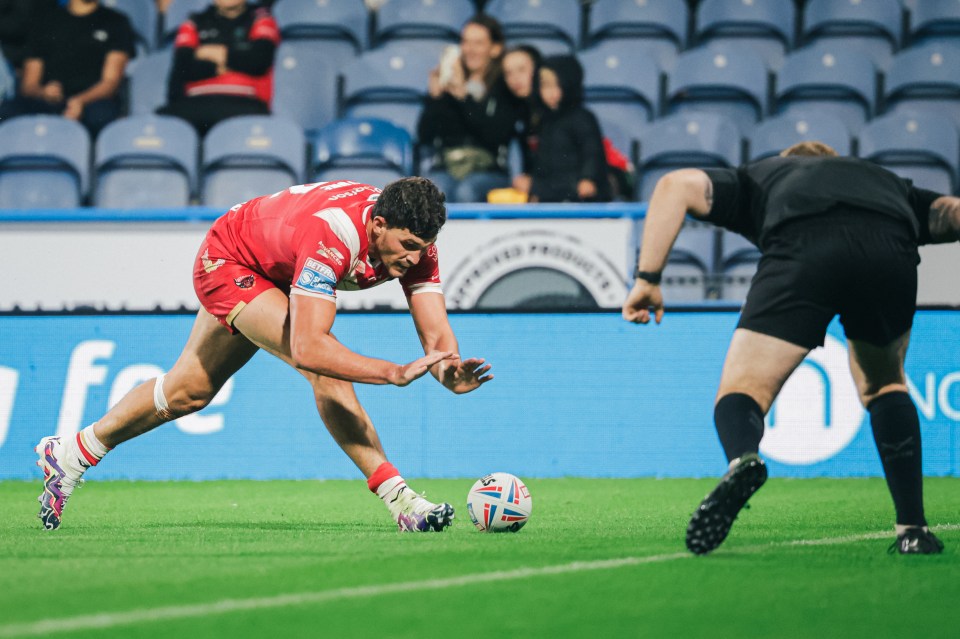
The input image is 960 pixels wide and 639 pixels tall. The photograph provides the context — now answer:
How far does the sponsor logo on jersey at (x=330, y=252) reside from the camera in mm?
5066

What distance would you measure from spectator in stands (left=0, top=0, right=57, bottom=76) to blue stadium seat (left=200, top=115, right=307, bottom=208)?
2.86 metres

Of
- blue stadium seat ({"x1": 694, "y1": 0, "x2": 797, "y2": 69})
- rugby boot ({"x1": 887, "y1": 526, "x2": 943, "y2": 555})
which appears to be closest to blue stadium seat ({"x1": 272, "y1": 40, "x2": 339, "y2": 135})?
blue stadium seat ({"x1": 694, "y1": 0, "x2": 797, "y2": 69})

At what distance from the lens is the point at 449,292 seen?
9445 millimetres

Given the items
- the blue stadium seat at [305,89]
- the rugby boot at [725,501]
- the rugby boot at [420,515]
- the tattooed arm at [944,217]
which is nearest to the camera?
the rugby boot at [725,501]

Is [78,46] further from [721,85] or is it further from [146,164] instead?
[721,85]

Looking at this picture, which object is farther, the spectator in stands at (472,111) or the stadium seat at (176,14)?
the stadium seat at (176,14)

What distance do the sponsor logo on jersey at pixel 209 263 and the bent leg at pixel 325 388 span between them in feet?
0.82

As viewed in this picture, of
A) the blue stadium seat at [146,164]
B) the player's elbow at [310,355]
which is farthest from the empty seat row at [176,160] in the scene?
the player's elbow at [310,355]

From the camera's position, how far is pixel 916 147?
447 inches

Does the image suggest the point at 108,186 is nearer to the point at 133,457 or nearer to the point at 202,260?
the point at 133,457

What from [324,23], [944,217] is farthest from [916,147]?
[944,217]

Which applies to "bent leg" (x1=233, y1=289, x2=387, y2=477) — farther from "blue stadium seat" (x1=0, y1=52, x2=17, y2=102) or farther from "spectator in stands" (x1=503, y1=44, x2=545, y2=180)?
"blue stadium seat" (x1=0, y1=52, x2=17, y2=102)

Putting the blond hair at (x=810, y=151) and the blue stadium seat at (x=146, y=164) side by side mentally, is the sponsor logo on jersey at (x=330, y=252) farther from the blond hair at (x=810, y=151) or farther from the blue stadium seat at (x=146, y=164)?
the blue stadium seat at (x=146, y=164)

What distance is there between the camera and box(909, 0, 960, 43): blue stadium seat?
1267 cm
